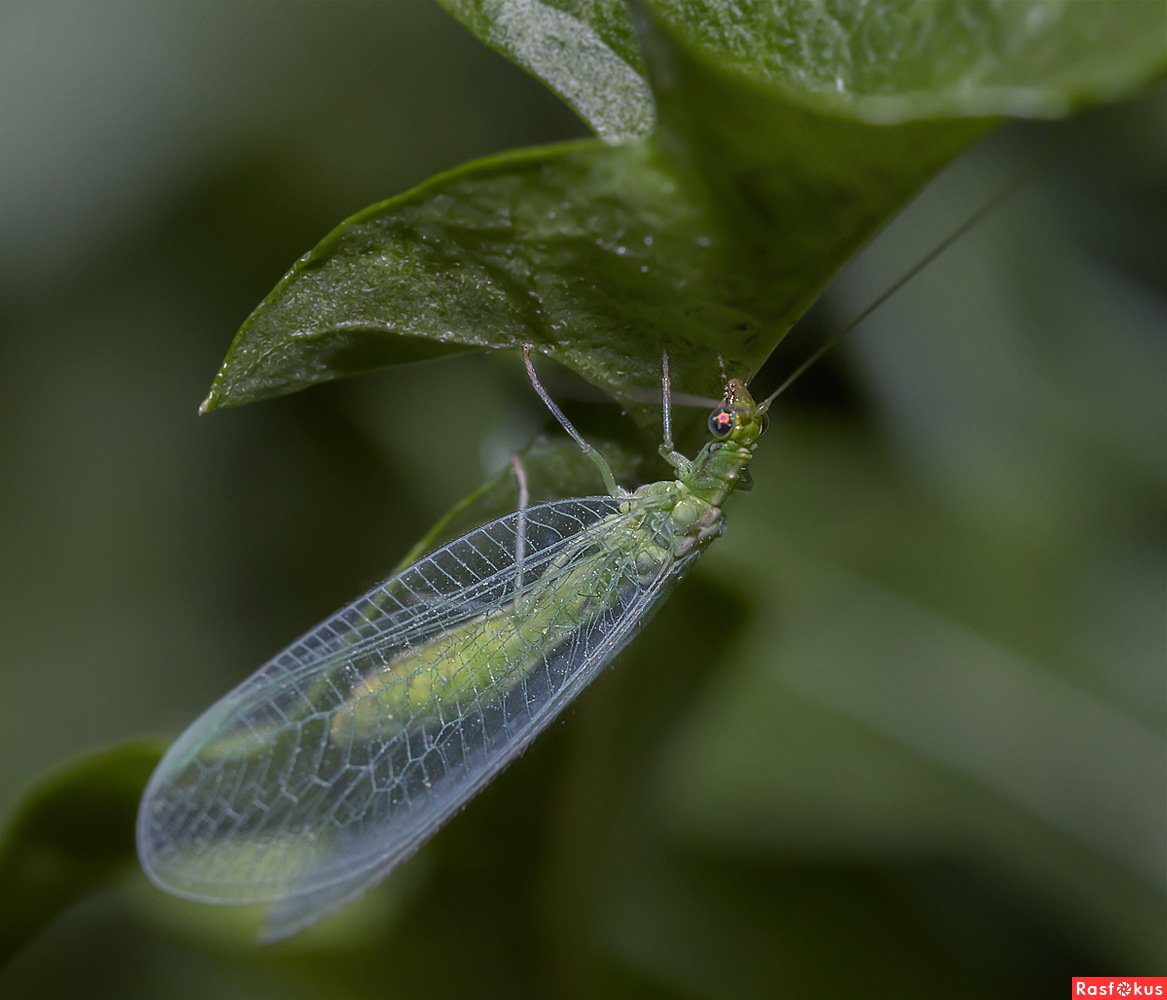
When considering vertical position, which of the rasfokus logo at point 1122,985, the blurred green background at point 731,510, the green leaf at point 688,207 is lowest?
the rasfokus logo at point 1122,985

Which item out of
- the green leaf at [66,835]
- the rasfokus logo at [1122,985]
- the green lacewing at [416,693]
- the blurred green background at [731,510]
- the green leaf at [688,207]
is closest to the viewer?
the green leaf at [688,207]

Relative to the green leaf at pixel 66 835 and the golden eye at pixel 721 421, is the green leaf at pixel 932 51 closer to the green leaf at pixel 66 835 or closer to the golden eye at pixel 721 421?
the golden eye at pixel 721 421

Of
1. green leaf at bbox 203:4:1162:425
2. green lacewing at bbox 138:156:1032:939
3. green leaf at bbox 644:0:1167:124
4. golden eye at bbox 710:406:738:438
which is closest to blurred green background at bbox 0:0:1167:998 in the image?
green lacewing at bbox 138:156:1032:939

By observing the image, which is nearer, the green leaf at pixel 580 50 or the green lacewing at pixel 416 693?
the green leaf at pixel 580 50

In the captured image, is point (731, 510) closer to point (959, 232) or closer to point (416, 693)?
point (416, 693)

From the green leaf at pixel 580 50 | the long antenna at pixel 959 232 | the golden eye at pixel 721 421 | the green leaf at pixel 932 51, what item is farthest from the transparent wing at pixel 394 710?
the green leaf at pixel 932 51
